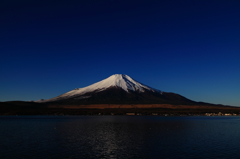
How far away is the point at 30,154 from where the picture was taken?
26359 mm

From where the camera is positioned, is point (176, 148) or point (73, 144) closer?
point (176, 148)

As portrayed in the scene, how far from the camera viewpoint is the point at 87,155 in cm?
2606

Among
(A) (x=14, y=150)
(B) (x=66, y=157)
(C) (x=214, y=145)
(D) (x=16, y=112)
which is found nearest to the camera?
(B) (x=66, y=157)

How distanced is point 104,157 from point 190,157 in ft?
32.3

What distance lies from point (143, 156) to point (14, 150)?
16685 mm

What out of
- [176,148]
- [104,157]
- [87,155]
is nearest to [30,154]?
[87,155]

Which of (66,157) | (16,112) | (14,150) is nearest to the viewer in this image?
(66,157)

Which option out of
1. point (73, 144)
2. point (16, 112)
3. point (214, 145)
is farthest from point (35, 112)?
point (214, 145)

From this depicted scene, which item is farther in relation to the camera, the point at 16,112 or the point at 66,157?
the point at 16,112

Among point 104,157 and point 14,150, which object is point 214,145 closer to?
point 104,157

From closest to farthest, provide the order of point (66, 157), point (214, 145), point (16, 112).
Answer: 1. point (66, 157)
2. point (214, 145)
3. point (16, 112)

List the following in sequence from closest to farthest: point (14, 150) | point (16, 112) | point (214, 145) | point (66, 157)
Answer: point (66, 157)
point (14, 150)
point (214, 145)
point (16, 112)

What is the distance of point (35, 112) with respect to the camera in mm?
157500

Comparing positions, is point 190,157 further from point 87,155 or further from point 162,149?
point 87,155
